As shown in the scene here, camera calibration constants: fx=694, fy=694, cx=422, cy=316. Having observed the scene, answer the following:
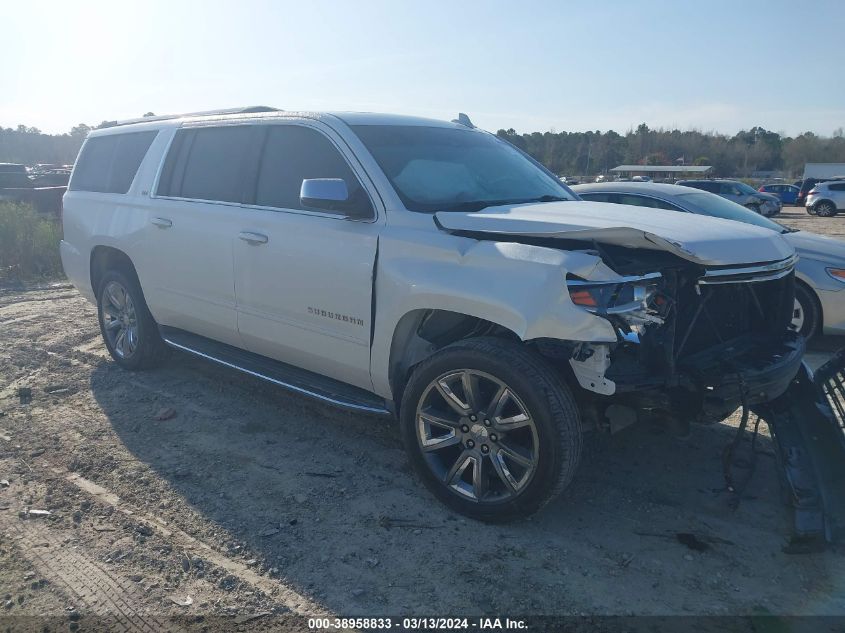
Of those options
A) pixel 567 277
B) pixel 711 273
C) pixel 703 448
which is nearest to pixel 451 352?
pixel 567 277

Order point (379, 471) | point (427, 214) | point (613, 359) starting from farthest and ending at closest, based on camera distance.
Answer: point (379, 471)
point (427, 214)
point (613, 359)

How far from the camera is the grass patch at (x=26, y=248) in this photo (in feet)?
37.5

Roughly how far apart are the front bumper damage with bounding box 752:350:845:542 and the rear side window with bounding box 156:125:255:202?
3.64m

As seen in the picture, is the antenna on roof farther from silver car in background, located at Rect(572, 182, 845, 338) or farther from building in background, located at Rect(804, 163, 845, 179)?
building in background, located at Rect(804, 163, 845, 179)

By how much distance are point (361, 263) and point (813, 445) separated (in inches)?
103

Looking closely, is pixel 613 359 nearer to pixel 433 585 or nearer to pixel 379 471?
pixel 433 585

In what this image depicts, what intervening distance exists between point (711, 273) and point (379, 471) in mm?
2142

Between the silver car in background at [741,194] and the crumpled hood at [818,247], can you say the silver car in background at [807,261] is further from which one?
the silver car in background at [741,194]

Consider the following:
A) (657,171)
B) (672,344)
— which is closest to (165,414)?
→ (672,344)

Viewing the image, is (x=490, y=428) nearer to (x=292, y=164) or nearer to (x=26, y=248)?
(x=292, y=164)

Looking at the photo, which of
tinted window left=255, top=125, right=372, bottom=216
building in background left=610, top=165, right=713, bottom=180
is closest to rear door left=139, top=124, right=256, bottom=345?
tinted window left=255, top=125, right=372, bottom=216

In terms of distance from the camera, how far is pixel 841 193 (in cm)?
2978

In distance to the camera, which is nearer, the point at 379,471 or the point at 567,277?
the point at 567,277

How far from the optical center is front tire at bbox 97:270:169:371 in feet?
18.7
